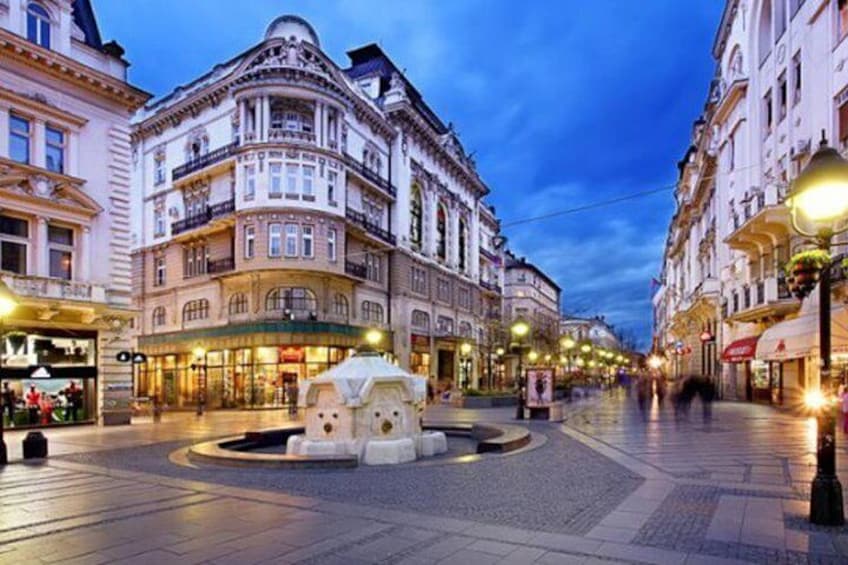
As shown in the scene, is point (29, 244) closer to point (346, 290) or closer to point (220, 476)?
point (220, 476)

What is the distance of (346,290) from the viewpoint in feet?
136

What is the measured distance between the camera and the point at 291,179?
37594 mm

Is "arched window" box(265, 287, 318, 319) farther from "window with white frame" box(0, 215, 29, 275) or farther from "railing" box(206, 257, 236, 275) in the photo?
"window with white frame" box(0, 215, 29, 275)

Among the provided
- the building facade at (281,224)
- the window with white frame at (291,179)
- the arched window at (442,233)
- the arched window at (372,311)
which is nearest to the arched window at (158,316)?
the building facade at (281,224)

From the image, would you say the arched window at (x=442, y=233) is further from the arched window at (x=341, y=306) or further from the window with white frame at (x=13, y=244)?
the window with white frame at (x=13, y=244)

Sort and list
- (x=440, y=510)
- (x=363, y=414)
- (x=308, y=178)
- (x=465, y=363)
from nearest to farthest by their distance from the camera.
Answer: (x=440, y=510)
(x=363, y=414)
(x=308, y=178)
(x=465, y=363)

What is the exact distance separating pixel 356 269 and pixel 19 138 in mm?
21984

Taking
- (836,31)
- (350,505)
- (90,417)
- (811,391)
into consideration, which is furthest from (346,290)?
(350,505)

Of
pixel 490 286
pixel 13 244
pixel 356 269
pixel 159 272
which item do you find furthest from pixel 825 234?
pixel 490 286

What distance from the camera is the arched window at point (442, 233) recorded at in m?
55.3

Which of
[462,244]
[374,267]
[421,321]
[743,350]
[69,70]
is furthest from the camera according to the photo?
[462,244]

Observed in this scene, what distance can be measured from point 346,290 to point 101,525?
33.3 m

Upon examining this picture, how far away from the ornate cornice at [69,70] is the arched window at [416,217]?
25.7 meters

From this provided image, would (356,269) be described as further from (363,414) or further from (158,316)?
(363,414)
